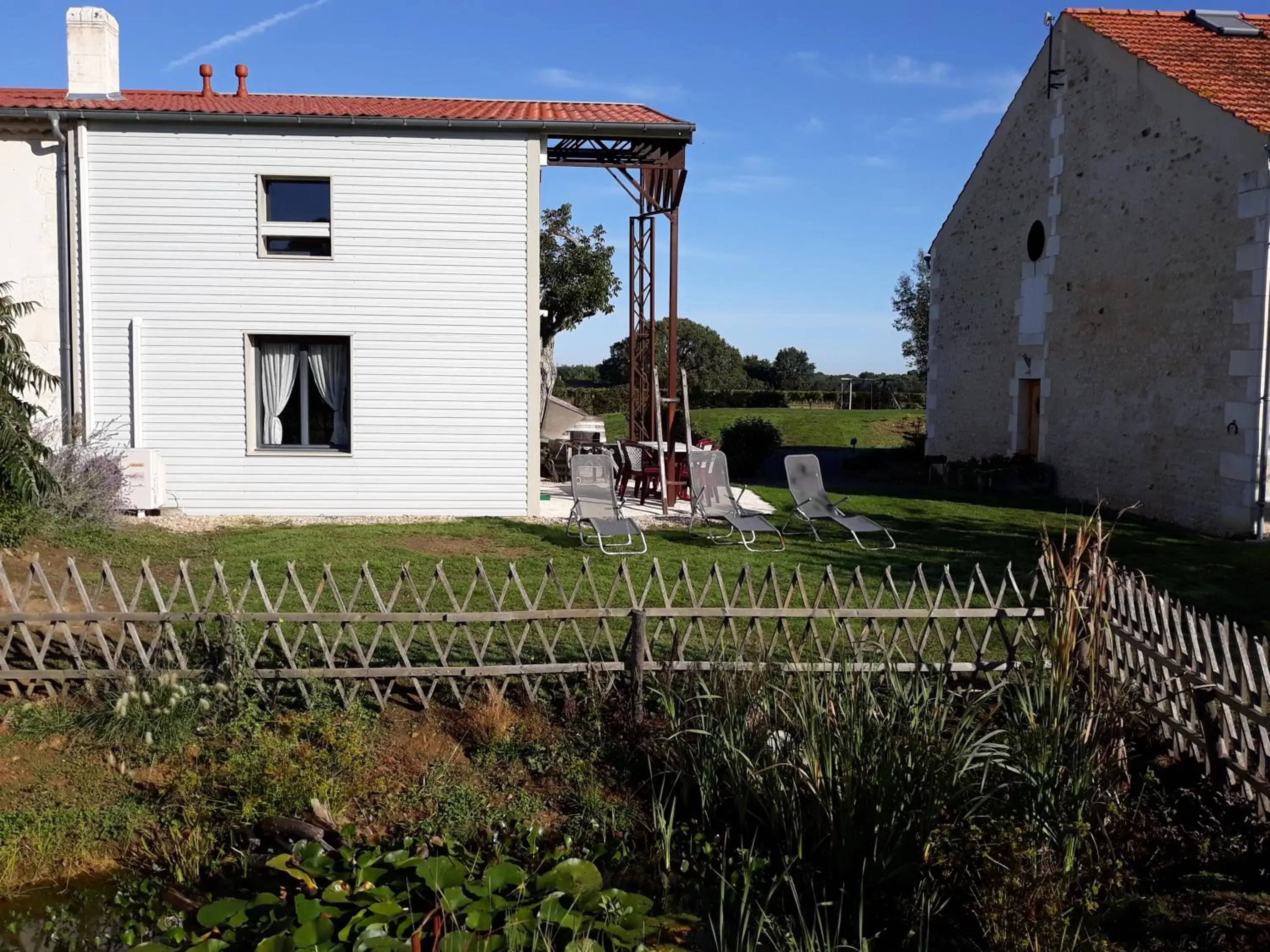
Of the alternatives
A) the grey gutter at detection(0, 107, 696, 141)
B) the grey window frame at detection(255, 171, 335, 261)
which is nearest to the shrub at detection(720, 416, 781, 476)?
the grey gutter at detection(0, 107, 696, 141)

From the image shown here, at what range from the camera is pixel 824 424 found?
28656 mm

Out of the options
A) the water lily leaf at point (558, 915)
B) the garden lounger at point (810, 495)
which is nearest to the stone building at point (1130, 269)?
the garden lounger at point (810, 495)

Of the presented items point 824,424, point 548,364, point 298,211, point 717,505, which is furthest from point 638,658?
point 824,424

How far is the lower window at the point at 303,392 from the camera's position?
1187 centimetres

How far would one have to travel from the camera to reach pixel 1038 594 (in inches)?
304

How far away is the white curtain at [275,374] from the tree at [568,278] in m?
11.8

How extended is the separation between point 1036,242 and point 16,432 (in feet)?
46.0

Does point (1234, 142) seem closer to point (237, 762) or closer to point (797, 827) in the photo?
point (797, 827)

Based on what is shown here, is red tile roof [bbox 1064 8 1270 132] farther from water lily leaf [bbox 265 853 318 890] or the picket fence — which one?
water lily leaf [bbox 265 853 318 890]

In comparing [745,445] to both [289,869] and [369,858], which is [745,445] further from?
[289,869]

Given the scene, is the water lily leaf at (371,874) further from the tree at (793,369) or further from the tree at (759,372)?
the tree at (759,372)

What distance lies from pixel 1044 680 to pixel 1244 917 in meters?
1.17

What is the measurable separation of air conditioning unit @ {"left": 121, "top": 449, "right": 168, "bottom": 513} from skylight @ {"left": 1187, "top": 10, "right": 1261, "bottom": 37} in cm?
1474

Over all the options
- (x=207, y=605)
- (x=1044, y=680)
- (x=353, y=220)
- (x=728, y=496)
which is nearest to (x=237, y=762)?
(x=207, y=605)
